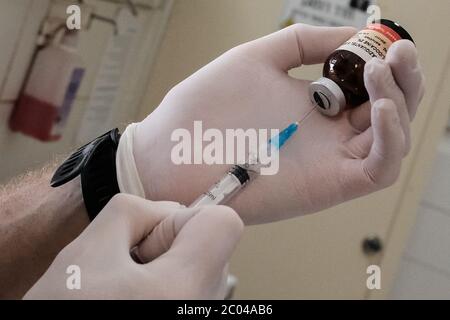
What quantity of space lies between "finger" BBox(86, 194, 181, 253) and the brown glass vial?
0.27 metres

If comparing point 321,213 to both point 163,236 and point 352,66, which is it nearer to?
point 352,66

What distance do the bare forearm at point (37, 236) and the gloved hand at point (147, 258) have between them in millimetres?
221

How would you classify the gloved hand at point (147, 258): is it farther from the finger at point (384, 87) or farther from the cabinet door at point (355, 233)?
the cabinet door at point (355, 233)

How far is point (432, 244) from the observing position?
1380 millimetres

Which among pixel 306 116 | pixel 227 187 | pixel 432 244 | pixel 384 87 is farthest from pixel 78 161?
pixel 432 244

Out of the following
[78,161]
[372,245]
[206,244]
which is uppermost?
[206,244]

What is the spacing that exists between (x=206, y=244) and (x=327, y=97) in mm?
302

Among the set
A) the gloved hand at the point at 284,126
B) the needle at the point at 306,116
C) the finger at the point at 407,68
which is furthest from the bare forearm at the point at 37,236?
the finger at the point at 407,68

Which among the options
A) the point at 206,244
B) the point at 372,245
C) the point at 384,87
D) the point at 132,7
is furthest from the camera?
the point at 372,245

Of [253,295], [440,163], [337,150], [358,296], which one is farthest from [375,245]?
[337,150]

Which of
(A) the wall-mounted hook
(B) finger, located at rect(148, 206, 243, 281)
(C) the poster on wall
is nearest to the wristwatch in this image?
(B) finger, located at rect(148, 206, 243, 281)

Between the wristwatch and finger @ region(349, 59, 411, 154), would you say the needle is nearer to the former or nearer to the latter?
finger @ region(349, 59, 411, 154)

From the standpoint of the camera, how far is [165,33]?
140 cm

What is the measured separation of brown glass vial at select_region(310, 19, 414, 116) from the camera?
0.63m
